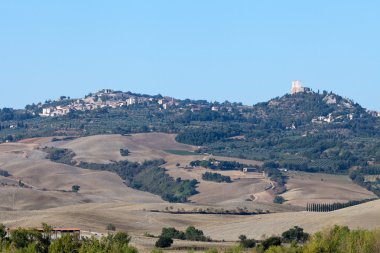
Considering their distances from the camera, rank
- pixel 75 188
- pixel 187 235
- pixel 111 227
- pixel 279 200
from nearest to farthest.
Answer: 1. pixel 187 235
2. pixel 111 227
3. pixel 279 200
4. pixel 75 188

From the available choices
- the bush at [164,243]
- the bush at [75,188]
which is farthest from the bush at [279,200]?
the bush at [164,243]

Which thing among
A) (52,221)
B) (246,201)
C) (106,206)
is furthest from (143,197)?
(52,221)

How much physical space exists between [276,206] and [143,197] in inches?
1094

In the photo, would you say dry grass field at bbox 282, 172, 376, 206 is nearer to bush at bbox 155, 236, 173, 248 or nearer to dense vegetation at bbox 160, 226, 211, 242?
dense vegetation at bbox 160, 226, 211, 242

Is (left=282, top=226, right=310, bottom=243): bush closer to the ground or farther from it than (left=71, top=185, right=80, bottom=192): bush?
closer to the ground

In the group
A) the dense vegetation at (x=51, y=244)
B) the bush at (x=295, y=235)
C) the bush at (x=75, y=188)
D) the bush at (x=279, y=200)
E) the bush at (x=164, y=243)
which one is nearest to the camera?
the dense vegetation at (x=51, y=244)

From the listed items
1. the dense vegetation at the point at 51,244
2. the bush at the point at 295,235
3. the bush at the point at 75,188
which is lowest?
the bush at the point at 295,235

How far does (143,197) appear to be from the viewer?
191 meters

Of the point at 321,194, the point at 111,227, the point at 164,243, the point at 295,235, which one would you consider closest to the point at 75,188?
the point at 321,194

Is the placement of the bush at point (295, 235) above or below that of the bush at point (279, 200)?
below

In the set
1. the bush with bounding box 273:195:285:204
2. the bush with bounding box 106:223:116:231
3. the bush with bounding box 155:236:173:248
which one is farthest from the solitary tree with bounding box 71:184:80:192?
the bush with bounding box 155:236:173:248

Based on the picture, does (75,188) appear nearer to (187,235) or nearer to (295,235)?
(187,235)

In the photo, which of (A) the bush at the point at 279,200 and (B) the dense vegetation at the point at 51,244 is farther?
(A) the bush at the point at 279,200

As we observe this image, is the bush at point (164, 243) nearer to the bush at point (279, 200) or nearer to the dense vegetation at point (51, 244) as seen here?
the dense vegetation at point (51, 244)
